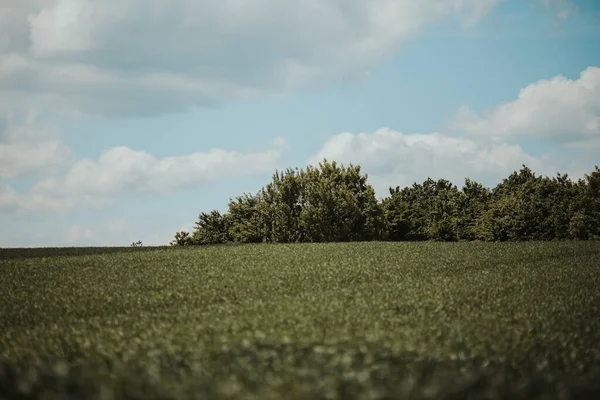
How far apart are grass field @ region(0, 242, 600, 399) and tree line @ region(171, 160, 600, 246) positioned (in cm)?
2675

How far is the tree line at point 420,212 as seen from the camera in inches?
2403

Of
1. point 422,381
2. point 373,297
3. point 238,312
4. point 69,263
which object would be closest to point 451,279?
point 373,297

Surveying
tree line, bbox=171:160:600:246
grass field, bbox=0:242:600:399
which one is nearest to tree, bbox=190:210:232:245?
tree line, bbox=171:160:600:246

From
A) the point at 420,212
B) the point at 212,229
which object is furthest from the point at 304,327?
the point at 212,229

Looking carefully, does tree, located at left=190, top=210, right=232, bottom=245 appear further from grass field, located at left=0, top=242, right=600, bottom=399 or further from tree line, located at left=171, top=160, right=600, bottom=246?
grass field, located at left=0, top=242, right=600, bottom=399

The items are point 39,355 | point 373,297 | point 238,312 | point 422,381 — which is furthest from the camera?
point 373,297

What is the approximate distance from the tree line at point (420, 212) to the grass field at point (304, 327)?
2675cm

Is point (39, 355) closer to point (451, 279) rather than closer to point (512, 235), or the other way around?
point (451, 279)

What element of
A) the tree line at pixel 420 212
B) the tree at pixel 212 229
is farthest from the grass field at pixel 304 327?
the tree at pixel 212 229

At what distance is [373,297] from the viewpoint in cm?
2122

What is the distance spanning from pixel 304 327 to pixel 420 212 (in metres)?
72.4

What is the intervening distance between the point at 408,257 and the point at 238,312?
1903cm

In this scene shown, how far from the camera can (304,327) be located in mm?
14359

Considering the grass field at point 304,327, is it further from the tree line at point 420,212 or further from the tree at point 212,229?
the tree at point 212,229
